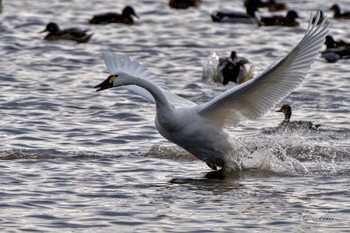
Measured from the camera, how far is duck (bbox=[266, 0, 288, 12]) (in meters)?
28.7

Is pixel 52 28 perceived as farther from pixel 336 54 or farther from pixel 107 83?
pixel 107 83

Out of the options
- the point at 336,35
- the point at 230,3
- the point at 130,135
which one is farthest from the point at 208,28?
the point at 130,135

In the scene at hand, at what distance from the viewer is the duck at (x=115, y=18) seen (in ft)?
79.5

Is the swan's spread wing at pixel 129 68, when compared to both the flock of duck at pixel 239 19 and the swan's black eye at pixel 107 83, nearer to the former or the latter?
the swan's black eye at pixel 107 83

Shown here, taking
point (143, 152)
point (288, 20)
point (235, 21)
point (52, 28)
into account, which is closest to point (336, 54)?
point (288, 20)

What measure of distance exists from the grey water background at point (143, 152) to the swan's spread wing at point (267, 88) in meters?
0.69

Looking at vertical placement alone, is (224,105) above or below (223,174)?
above

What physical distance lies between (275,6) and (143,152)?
16896 mm

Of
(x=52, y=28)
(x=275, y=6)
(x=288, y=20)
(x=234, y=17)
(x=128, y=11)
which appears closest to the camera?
(x=52, y=28)

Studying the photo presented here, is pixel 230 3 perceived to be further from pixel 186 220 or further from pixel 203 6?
pixel 186 220

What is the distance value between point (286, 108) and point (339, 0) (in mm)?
15043

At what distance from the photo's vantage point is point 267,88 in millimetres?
11055

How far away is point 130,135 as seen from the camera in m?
13.5


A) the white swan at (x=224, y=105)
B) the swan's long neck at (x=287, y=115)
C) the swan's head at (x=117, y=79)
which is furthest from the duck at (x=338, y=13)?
the swan's head at (x=117, y=79)
